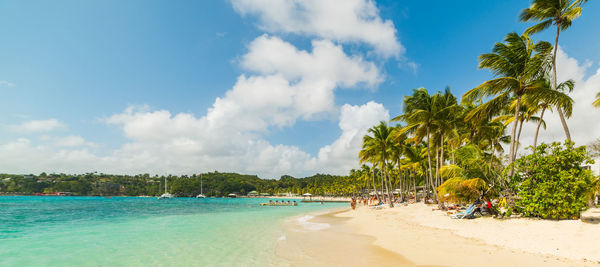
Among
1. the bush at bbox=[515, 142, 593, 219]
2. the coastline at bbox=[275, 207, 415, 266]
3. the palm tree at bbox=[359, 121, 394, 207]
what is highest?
the palm tree at bbox=[359, 121, 394, 207]

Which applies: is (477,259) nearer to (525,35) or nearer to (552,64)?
(552,64)

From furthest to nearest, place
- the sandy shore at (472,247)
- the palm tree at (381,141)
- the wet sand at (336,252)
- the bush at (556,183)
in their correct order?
the palm tree at (381,141) → the bush at (556,183) → the wet sand at (336,252) → the sandy shore at (472,247)

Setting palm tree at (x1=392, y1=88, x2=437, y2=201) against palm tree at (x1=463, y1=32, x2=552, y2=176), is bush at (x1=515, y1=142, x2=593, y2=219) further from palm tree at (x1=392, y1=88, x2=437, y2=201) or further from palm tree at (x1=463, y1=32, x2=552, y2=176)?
palm tree at (x1=392, y1=88, x2=437, y2=201)

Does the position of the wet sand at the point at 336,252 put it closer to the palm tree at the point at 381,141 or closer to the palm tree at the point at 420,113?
the palm tree at the point at 420,113

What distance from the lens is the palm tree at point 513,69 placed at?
13.1 metres

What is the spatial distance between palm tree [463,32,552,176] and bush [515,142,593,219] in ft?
6.15

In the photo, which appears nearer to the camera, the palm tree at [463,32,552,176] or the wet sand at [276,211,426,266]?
the wet sand at [276,211,426,266]

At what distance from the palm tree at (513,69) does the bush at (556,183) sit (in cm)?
187

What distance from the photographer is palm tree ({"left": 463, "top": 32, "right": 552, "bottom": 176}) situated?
13.1m

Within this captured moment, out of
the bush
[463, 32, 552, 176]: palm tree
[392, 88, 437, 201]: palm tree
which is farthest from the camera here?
[392, 88, 437, 201]: palm tree

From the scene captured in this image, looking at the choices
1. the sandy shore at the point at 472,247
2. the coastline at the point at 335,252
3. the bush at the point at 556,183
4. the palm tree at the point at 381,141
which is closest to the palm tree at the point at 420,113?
the palm tree at the point at 381,141

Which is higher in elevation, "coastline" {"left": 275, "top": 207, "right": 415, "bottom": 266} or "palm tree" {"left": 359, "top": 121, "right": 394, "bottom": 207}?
"palm tree" {"left": 359, "top": 121, "right": 394, "bottom": 207}

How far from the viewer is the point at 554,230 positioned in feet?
29.2

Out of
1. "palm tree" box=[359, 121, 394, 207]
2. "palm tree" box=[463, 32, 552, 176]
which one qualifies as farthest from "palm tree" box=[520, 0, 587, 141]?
"palm tree" box=[359, 121, 394, 207]
